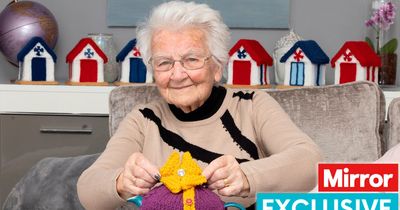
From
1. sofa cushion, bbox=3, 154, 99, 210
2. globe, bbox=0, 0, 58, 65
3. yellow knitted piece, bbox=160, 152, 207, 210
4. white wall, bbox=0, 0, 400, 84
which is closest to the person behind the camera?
yellow knitted piece, bbox=160, 152, 207, 210

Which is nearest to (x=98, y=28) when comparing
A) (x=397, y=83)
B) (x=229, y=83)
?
(x=229, y=83)

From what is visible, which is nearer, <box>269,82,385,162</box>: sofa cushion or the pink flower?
<box>269,82,385,162</box>: sofa cushion

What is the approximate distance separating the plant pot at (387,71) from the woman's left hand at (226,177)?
179 centimetres

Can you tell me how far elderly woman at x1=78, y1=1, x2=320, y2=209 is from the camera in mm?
1362

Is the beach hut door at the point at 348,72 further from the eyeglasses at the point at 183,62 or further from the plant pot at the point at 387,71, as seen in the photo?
the eyeglasses at the point at 183,62

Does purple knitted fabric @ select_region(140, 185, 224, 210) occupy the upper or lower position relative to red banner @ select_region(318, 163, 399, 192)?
lower

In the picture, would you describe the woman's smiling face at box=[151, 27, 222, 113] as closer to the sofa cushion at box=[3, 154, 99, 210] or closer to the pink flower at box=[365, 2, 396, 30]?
the sofa cushion at box=[3, 154, 99, 210]

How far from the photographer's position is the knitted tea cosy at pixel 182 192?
1.02 meters

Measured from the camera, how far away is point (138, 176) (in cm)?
112

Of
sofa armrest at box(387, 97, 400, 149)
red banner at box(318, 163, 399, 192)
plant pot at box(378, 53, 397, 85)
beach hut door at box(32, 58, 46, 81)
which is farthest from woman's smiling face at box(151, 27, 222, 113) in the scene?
plant pot at box(378, 53, 397, 85)

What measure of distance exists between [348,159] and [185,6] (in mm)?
612

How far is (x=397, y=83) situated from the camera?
2.98 meters

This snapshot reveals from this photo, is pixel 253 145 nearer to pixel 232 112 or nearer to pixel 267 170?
pixel 232 112

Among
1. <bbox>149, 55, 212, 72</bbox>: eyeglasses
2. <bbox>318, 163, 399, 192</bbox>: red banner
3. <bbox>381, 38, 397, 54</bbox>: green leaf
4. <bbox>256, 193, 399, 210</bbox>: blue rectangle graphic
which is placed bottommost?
<bbox>256, 193, 399, 210</bbox>: blue rectangle graphic
